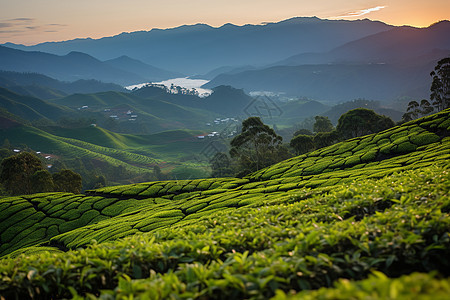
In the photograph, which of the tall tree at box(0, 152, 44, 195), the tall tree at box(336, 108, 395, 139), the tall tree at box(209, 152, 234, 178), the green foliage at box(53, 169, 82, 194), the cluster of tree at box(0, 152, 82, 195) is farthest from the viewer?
the tall tree at box(209, 152, 234, 178)

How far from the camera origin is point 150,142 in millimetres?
190875

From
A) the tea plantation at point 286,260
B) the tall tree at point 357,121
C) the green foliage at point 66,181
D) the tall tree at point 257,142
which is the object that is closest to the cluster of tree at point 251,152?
the tall tree at point 257,142

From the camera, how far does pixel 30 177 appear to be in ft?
171

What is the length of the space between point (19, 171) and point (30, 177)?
6.64 feet

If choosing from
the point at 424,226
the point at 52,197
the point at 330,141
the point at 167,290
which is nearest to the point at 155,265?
the point at 167,290

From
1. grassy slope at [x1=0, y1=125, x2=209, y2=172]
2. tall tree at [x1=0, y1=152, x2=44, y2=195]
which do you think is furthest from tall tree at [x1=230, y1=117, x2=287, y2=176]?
grassy slope at [x1=0, y1=125, x2=209, y2=172]

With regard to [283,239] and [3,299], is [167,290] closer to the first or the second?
[283,239]

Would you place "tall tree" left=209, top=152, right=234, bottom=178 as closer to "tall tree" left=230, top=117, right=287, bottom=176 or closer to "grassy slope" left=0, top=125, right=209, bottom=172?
"tall tree" left=230, top=117, right=287, bottom=176

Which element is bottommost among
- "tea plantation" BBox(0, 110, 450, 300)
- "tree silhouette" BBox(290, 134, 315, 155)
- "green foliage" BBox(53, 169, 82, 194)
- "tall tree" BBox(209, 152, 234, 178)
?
"tall tree" BBox(209, 152, 234, 178)

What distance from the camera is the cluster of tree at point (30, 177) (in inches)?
1957

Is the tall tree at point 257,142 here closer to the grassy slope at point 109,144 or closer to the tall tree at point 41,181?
the tall tree at point 41,181

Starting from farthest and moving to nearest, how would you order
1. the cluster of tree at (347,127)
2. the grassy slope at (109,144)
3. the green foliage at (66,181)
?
the grassy slope at (109,144) → the cluster of tree at (347,127) → the green foliage at (66,181)

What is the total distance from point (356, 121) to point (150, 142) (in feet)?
503

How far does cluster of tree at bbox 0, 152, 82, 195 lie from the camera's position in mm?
49719
